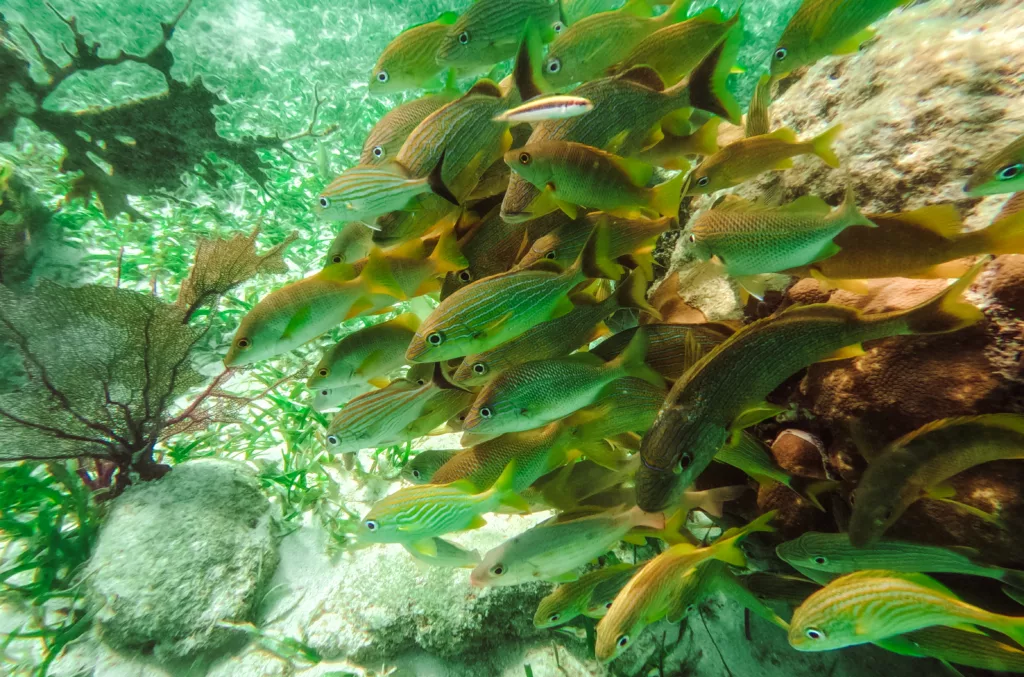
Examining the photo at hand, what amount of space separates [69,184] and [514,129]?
8.22m

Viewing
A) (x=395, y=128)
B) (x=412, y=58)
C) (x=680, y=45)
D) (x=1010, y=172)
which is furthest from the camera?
(x=412, y=58)

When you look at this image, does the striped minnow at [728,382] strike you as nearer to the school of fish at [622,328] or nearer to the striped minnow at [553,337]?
the school of fish at [622,328]

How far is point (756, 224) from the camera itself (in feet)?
5.77

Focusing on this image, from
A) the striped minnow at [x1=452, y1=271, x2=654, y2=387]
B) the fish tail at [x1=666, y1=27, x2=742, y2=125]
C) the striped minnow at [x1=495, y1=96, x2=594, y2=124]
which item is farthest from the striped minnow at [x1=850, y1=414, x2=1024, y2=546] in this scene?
the striped minnow at [x1=495, y1=96, x2=594, y2=124]

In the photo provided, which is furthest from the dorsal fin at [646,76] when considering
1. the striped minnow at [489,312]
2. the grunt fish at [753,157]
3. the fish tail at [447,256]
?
the fish tail at [447,256]

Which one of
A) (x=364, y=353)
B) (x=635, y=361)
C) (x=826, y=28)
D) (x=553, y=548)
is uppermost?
(x=826, y=28)

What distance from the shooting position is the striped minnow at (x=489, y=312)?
190 cm

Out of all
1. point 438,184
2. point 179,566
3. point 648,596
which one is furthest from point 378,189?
point 179,566

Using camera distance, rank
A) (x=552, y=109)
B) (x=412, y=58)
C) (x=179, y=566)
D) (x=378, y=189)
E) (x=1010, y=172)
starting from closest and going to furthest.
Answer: (x=1010, y=172) < (x=552, y=109) < (x=378, y=189) < (x=179, y=566) < (x=412, y=58)

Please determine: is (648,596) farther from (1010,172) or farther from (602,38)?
(602,38)

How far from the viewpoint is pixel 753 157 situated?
216 cm

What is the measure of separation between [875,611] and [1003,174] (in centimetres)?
162

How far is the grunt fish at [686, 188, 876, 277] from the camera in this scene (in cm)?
169

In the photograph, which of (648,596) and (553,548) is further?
(553,548)
